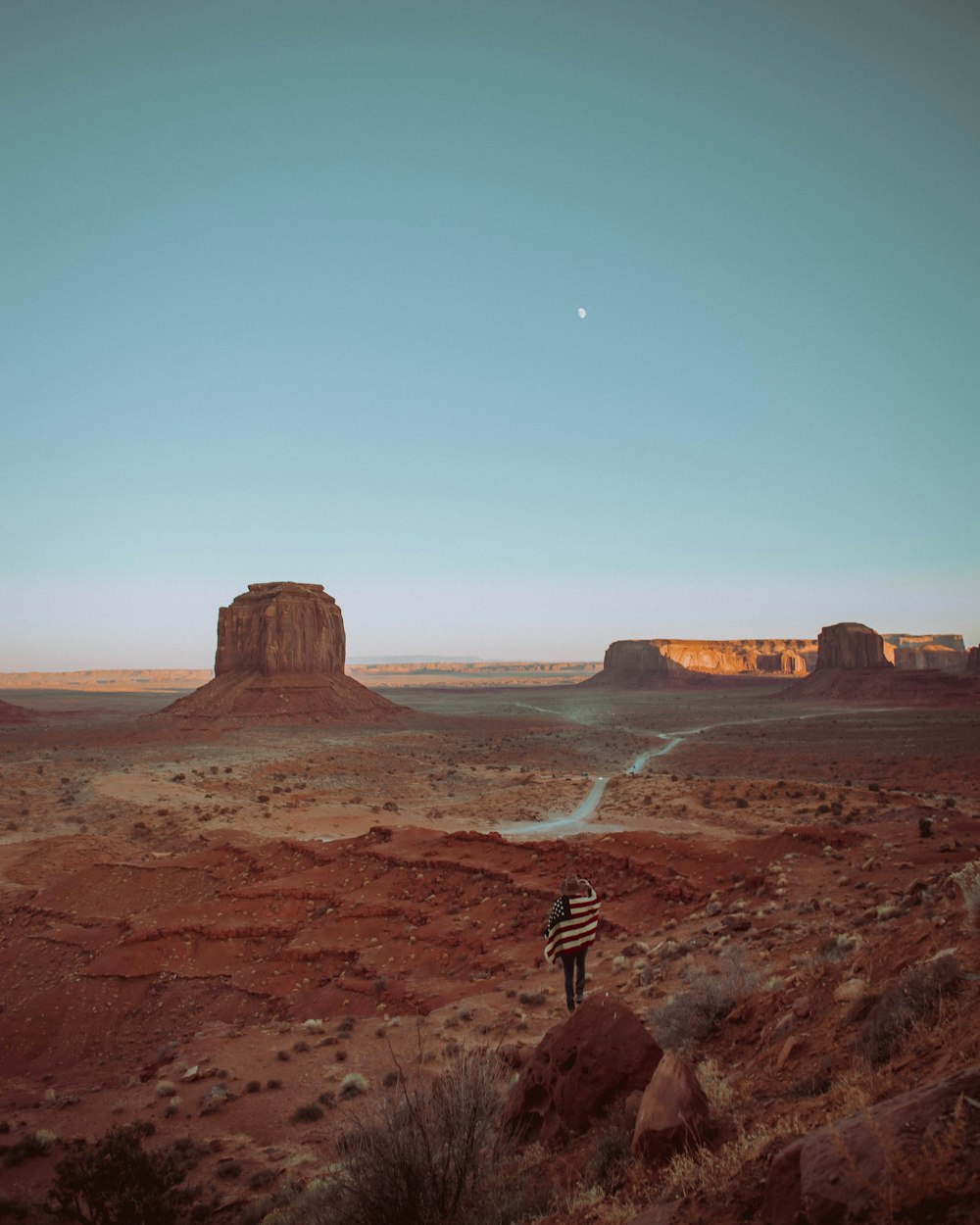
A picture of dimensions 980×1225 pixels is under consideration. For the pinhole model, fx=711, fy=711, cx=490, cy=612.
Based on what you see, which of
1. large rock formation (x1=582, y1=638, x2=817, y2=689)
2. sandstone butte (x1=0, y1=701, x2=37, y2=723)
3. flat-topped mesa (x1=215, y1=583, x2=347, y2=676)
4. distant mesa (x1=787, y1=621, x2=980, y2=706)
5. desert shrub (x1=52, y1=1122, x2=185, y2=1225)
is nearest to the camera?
desert shrub (x1=52, y1=1122, x2=185, y2=1225)

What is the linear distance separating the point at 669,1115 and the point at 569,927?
4.45 m

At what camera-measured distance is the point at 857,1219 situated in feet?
9.55

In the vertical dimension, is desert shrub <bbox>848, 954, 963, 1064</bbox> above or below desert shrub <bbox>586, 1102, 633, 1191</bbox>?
above

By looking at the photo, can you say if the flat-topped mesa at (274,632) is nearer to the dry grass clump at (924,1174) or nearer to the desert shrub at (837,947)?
the desert shrub at (837,947)

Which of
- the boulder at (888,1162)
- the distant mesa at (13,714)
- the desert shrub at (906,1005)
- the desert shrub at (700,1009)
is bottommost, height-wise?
the distant mesa at (13,714)

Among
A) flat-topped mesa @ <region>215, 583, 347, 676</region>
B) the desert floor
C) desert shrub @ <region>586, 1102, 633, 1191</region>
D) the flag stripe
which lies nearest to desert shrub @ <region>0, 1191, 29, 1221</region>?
the desert floor

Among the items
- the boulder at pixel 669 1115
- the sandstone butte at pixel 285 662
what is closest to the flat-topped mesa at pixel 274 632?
the sandstone butte at pixel 285 662

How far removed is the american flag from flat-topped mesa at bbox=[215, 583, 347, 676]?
64.5 metres

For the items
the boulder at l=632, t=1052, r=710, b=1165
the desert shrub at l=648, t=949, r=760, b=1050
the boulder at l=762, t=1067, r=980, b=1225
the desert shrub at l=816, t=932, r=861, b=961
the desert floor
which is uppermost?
the boulder at l=762, t=1067, r=980, b=1225

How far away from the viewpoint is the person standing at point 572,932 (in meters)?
9.08

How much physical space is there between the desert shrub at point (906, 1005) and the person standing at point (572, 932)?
12.8 ft

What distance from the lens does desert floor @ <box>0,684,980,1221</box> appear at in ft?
23.3

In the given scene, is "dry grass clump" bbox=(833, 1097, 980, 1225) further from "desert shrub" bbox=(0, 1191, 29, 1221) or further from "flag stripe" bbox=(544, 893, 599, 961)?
"desert shrub" bbox=(0, 1191, 29, 1221)

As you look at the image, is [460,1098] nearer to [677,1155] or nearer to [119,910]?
[677,1155]
